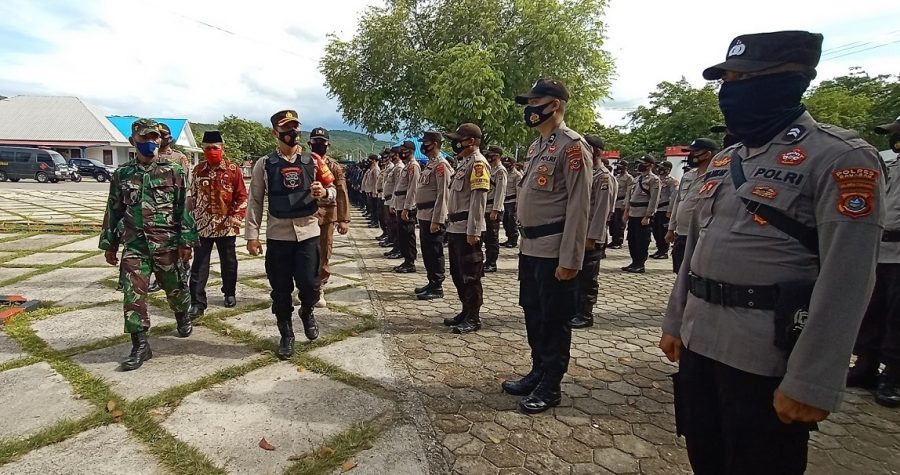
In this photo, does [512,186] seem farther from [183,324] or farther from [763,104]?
[763,104]

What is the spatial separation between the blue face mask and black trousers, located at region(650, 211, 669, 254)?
8.07 metres

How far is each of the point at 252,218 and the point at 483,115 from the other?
14.9 meters

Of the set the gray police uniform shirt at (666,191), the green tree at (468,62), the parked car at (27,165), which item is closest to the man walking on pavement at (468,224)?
the gray police uniform shirt at (666,191)

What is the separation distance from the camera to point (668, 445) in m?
2.69

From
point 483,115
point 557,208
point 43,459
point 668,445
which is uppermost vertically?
point 483,115

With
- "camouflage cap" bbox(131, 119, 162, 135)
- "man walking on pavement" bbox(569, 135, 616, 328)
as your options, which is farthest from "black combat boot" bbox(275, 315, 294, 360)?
"man walking on pavement" bbox(569, 135, 616, 328)

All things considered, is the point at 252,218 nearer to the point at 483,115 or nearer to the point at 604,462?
the point at 604,462

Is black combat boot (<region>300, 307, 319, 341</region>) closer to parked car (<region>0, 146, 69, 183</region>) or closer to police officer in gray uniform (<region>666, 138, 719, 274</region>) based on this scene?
police officer in gray uniform (<region>666, 138, 719, 274</region>)

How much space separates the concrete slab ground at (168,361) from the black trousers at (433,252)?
8.08ft

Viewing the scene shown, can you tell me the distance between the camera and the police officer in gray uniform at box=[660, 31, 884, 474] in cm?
135

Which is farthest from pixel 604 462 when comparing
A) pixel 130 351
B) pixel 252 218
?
pixel 130 351

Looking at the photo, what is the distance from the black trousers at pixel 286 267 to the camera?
389 cm

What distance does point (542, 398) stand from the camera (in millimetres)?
3072

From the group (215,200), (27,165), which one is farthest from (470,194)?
(27,165)
